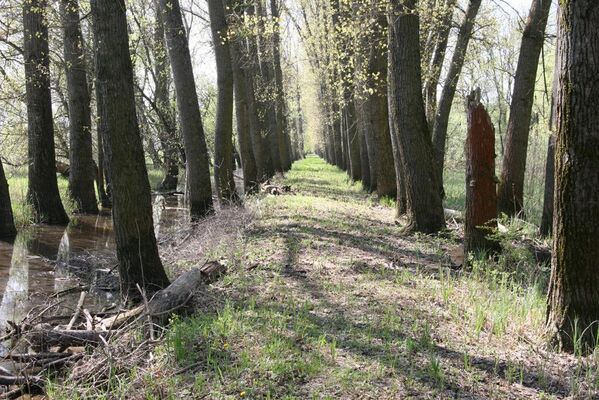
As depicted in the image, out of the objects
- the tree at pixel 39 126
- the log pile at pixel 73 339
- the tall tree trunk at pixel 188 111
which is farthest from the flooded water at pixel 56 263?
the tall tree trunk at pixel 188 111

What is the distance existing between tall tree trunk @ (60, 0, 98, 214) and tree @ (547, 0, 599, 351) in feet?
41.4

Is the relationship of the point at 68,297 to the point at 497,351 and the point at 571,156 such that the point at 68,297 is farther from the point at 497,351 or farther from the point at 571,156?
the point at 571,156

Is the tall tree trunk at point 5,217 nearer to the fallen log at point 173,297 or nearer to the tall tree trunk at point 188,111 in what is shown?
the tall tree trunk at point 188,111

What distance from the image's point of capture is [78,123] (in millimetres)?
14969

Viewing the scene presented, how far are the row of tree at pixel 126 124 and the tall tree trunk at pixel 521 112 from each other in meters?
5.07

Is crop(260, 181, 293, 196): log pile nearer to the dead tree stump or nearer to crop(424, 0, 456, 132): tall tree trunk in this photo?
crop(424, 0, 456, 132): tall tree trunk

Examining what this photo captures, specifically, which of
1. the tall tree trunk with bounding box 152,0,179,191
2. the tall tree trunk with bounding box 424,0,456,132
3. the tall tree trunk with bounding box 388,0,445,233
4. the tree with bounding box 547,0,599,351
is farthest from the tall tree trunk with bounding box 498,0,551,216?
the tall tree trunk with bounding box 152,0,179,191

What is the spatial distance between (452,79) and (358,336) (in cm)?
1018

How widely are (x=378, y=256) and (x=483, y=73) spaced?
98.1ft

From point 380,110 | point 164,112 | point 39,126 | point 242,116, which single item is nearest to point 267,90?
point 164,112

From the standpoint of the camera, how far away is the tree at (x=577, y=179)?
13.5 feet

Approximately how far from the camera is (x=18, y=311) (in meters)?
6.85

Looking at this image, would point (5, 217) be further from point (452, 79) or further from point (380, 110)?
point (452, 79)

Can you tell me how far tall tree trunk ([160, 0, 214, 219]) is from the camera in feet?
37.3
